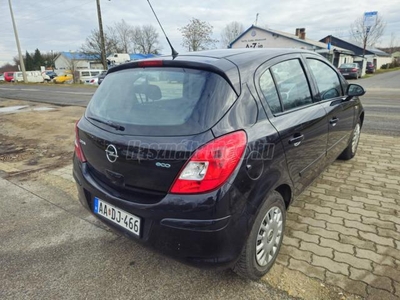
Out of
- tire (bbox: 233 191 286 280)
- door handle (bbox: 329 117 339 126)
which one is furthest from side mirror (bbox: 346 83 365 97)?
tire (bbox: 233 191 286 280)

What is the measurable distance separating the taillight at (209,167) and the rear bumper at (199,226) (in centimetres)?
5

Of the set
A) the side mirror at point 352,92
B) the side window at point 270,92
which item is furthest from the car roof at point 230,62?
the side mirror at point 352,92

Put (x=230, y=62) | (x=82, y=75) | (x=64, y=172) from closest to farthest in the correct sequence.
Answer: (x=230, y=62), (x=64, y=172), (x=82, y=75)

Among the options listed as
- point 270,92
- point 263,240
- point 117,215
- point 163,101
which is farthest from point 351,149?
point 117,215

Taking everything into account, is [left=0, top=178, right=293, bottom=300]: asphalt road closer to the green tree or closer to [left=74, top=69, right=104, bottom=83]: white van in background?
[left=74, top=69, right=104, bottom=83]: white van in background

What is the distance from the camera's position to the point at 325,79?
3.13m

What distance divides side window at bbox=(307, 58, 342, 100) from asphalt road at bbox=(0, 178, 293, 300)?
2085 mm

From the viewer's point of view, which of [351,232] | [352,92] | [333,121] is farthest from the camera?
[352,92]

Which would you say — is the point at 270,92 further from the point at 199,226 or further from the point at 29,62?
the point at 29,62

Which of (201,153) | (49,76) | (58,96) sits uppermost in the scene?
(49,76)

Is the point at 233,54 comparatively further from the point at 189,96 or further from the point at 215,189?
the point at 215,189

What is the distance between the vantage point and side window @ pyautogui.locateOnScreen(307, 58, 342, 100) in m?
2.92

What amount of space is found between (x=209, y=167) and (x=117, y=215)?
845mm

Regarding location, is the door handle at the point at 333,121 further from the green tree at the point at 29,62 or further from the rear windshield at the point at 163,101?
the green tree at the point at 29,62
